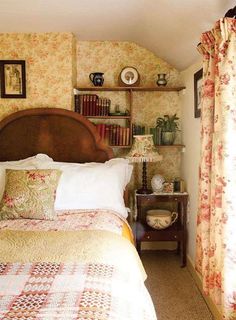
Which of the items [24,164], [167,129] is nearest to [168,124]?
[167,129]

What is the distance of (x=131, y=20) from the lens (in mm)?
3002

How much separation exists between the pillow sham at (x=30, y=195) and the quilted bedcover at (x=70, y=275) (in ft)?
0.62

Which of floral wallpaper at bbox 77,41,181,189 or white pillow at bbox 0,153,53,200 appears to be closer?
white pillow at bbox 0,153,53,200

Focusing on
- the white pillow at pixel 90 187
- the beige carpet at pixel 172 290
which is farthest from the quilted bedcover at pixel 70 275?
the beige carpet at pixel 172 290

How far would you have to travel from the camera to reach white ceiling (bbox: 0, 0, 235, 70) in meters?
A: 2.30

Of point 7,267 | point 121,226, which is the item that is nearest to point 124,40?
point 121,226

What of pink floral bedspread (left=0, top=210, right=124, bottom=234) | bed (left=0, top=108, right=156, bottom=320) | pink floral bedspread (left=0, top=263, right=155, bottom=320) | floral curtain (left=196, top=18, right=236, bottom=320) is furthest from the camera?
pink floral bedspread (left=0, top=210, right=124, bottom=234)

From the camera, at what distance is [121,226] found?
8.00 ft

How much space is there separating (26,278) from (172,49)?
2.44m

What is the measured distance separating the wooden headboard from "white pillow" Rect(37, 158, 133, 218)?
0.39 m

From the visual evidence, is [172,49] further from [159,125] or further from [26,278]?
[26,278]

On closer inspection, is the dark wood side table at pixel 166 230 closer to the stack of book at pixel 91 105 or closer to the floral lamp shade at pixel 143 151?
the floral lamp shade at pixel 143 151

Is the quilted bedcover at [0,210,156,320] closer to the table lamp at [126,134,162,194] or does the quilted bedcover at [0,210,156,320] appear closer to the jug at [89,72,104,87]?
the table lamp at [126,134,162,194]

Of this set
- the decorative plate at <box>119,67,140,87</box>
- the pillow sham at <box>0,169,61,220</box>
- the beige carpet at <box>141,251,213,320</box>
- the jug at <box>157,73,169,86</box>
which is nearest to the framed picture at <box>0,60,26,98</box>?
the decorative plate at <box>119,67,140,87</box>
